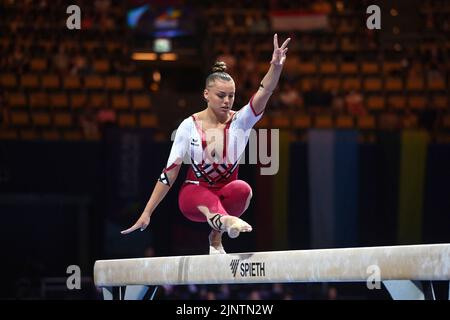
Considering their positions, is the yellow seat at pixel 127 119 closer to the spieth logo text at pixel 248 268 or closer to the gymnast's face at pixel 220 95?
the gymnast's face at pixel 220 95

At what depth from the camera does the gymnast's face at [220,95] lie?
18.8 feet

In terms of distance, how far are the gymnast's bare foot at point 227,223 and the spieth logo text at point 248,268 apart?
17 centimetres

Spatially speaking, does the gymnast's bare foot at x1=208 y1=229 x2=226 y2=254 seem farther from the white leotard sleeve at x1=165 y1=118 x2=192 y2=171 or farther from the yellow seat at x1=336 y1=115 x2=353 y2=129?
the yellow seat at x1=336 y1=115 x2=353 y2=129

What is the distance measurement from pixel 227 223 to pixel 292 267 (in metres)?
0.55

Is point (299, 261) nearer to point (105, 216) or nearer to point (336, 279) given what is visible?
point (336, 279)

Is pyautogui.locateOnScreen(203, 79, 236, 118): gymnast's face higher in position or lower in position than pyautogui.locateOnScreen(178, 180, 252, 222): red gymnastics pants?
higher

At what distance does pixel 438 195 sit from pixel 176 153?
8.45 m

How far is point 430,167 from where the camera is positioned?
13.5 meters

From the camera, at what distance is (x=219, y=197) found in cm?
586

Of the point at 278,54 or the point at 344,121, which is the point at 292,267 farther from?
the point at 344,121

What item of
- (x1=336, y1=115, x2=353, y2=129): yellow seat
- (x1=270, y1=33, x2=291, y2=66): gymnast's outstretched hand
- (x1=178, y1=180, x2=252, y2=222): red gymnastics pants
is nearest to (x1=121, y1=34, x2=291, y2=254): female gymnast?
(x1=178, y1=180, x2=252, y2=222): red gymnastics pants

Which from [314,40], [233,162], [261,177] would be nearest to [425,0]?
[314,40]

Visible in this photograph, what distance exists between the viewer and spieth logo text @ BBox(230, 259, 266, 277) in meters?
5.15

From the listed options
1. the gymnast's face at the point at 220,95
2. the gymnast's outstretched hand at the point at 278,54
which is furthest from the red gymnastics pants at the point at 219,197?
the gymnast's outstretched hand at the point at 278,54
